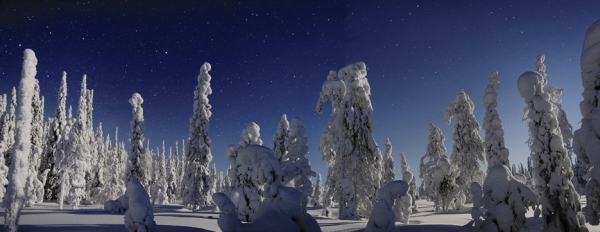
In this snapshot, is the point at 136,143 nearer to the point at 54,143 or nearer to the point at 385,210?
the point at 54,143

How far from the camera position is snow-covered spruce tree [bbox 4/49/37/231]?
11359mm

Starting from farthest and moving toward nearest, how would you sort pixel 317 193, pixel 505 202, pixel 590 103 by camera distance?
pixel 317 193 → pixel 505 202 → pixel 590 103

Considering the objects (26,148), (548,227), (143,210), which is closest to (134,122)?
(26,148)

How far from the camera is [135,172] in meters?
25.8

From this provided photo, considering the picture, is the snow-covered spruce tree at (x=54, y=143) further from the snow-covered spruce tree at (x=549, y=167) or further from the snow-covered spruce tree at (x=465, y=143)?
the snow-covered spruce tree at (x=549, y=167)

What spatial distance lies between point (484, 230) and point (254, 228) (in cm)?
781

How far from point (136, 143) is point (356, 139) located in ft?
57.7

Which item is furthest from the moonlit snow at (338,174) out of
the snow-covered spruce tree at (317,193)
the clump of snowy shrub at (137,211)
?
the snow-covered spruce tree at (317,193)

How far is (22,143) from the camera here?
11.9m

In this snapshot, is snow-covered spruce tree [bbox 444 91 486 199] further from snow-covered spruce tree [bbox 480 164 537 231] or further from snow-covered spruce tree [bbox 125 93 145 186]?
snow-covered spruce tree [bbox 125 93 145 186]

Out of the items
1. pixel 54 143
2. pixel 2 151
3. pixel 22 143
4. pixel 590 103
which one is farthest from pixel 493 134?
pixel 54 143

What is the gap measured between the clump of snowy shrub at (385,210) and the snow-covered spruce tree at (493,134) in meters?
15.6

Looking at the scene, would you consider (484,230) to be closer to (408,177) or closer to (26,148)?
(408,177)

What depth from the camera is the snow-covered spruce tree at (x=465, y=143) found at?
2646cm
